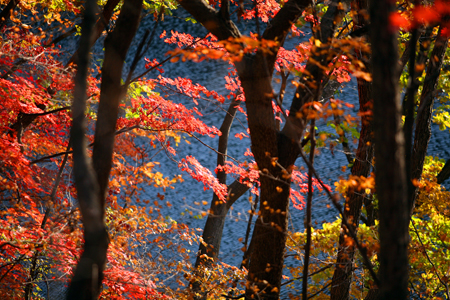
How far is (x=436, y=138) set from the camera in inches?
579

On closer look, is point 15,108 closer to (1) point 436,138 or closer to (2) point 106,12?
(2) point 106,12

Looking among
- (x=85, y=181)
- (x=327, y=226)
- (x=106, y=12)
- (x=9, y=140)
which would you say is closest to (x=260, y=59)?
(x=85, y=181)

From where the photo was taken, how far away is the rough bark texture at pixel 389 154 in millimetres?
1383

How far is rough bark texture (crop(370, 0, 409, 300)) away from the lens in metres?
1.38

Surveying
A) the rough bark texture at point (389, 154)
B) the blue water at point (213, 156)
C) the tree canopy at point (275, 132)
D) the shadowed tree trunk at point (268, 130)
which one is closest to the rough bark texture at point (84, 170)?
the tree canopy at point (275, 132)

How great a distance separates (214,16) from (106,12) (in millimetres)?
2483

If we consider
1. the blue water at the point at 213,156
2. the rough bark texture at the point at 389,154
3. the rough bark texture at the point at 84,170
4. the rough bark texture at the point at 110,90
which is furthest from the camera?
the blue water at the point at 213,156

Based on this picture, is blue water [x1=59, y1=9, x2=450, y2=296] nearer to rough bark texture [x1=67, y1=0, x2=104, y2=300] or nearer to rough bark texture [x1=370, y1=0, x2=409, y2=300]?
rough bark texture [x1=67, y1=0, x2=104, y2=300]

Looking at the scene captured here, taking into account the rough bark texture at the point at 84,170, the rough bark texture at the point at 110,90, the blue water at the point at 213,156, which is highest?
the blue water at the point at 213,156

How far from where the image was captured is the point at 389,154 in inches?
55.5

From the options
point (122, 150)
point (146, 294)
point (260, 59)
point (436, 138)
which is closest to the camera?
point (260, 59)

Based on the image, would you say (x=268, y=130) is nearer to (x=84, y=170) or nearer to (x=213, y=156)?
(x=84, y=170)

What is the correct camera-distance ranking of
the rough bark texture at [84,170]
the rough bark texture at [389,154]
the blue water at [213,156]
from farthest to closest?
the blue water at [213,156] → the rough bark texture at [84,170] → the rough bark texture at [389,154]

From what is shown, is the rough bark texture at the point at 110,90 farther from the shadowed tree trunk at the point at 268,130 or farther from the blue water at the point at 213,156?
the blue water at the point at 213,156
